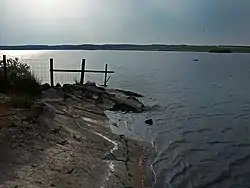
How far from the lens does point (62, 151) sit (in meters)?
12.4

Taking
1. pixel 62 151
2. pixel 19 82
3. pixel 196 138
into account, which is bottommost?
pixel 196 138

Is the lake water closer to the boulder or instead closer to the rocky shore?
the boulder

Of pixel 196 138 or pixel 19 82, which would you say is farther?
pixel 19 82

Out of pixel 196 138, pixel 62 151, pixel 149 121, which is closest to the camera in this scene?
pixel 62 151

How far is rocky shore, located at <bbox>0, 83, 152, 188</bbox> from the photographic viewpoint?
32.5ft

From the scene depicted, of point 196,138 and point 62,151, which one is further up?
point 62,151

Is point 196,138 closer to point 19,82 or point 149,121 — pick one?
point 149,121

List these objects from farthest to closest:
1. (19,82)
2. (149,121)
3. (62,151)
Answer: (149,121) < (19,82) < (62,151)

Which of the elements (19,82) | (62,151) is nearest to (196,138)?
(62,151)

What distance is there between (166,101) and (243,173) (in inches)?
781

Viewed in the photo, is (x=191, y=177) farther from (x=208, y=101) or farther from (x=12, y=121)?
(x=208, y=101)

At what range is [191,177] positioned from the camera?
1287 centimetres

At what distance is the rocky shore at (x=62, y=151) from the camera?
9898 millimetres

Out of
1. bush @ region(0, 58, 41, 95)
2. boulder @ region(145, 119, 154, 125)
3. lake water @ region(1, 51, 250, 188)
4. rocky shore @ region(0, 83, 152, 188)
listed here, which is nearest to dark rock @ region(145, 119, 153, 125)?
boulder @ region(145, 119, 154, 125)
